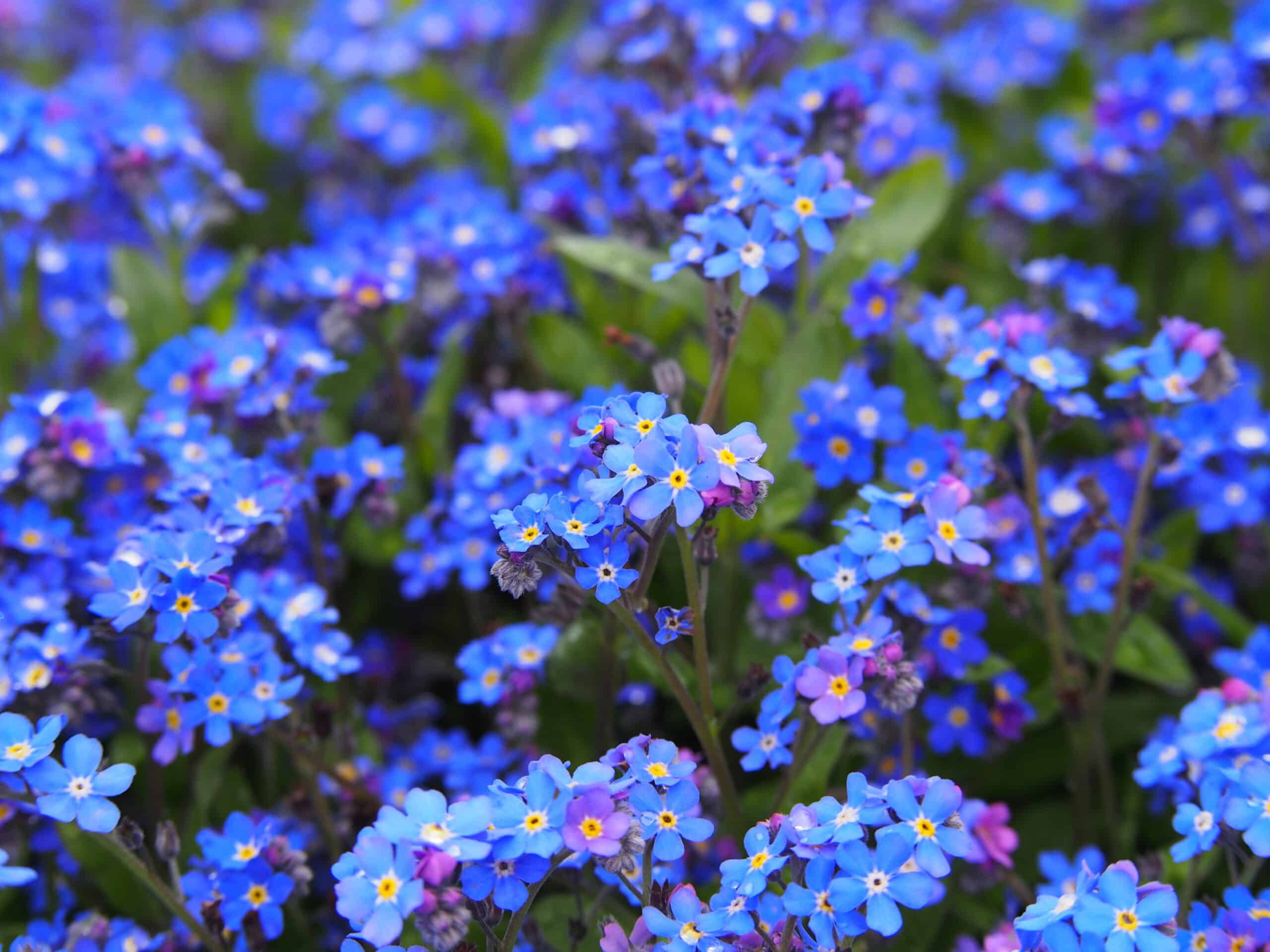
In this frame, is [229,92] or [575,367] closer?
[575,367]

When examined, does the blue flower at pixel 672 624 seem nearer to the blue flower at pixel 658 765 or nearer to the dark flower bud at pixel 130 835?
the blue flower at pixel 658 765

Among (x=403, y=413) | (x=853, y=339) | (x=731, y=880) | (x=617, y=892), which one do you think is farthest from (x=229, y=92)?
(x=731, y=880)

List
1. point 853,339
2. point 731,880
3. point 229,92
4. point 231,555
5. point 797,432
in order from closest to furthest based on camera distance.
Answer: point 731,880
point 231,555
point 797,432
point 853,339
point 229,92

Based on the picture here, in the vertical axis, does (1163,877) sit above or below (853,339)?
below

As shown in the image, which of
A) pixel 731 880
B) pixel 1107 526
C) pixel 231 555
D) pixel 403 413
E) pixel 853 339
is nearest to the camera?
pixel 731 880

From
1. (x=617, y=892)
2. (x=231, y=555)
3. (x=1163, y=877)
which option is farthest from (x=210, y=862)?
(x=1163, y=877)

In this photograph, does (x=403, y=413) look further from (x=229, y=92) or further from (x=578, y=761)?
(x=229, y=92)

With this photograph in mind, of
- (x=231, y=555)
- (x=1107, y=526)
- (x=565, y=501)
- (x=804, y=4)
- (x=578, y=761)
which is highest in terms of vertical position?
(x=804, y=4)
